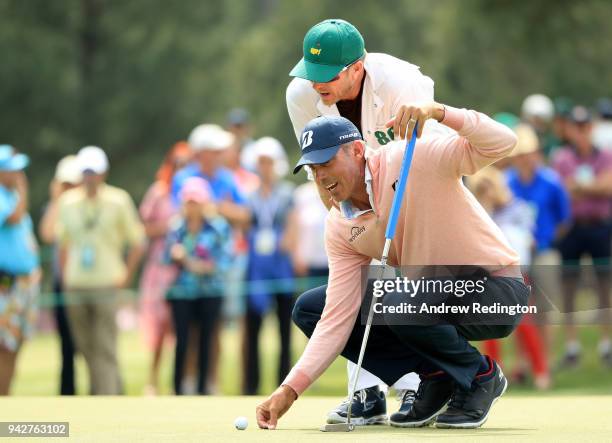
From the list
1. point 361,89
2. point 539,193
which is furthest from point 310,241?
point 361,89

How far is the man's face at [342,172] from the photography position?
6.03 m

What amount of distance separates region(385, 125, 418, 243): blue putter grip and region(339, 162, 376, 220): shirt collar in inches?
5.3

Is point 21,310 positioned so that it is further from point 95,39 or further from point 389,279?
point 95,39

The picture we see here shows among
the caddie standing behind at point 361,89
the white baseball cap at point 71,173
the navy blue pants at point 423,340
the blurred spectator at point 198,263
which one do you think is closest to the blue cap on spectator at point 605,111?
the blurred spectator at point 198,263

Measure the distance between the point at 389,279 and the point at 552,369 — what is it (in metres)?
7.63

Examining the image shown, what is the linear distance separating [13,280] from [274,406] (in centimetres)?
539

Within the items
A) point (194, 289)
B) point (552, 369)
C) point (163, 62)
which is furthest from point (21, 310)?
point (163, 62)

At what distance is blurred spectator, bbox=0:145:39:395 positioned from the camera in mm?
11062

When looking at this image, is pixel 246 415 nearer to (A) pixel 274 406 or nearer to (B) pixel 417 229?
(A) pixel 274 406

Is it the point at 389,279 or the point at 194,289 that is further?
the point at 194,289

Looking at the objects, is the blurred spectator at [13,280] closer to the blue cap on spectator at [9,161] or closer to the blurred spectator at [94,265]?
the blue cap on spectator at [9,161]

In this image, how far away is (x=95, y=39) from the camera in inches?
991

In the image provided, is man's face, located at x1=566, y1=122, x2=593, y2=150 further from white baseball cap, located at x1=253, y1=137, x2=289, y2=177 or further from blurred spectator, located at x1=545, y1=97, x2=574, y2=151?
white baseball cap, located at x1=253, y1=137, x2=289, y2=177

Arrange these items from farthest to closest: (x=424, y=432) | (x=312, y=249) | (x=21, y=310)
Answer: (x=312, y=249), (x=21, y=310), (x=424, y=432)
